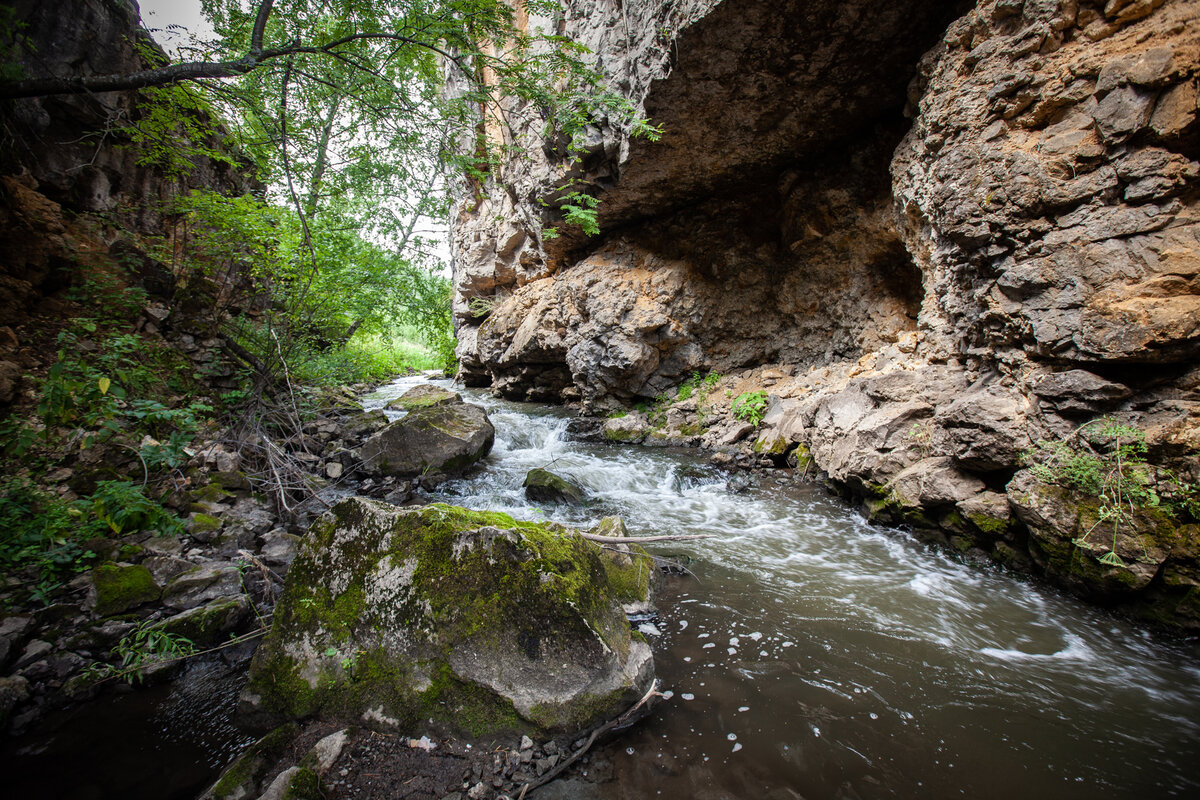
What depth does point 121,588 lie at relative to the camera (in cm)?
301

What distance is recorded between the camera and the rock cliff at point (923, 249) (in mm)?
3514

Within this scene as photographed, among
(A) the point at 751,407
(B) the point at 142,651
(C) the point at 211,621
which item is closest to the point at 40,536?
(B) the point at 142,651

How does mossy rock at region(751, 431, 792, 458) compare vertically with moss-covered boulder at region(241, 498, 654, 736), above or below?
above

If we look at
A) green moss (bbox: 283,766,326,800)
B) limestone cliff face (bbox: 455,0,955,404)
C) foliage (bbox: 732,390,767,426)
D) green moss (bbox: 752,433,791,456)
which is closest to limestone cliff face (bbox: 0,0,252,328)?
limestone cliff face (bbox: 455,0,955,404)

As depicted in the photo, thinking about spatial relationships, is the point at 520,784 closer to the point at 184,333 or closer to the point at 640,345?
the point at 184,333

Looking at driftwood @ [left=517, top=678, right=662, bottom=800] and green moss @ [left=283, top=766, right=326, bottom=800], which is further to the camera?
driftwood @ [left=517, top=678, right=662, bottom=800]

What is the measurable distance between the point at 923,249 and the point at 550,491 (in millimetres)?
7092

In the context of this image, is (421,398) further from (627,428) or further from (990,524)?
(990,524)

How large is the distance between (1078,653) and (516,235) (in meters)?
15.7

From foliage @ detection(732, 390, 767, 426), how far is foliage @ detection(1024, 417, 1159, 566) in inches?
211

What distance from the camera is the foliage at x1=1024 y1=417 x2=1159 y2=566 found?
3.33 meters

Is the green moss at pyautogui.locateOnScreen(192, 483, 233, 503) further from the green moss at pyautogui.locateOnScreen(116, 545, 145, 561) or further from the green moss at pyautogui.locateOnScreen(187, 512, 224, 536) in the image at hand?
the green moss at pyautogui.locateOnScreen(116, 545, 145, 561)

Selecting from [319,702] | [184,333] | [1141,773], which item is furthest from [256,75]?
[1141,773]

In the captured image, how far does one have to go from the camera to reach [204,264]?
556cm
